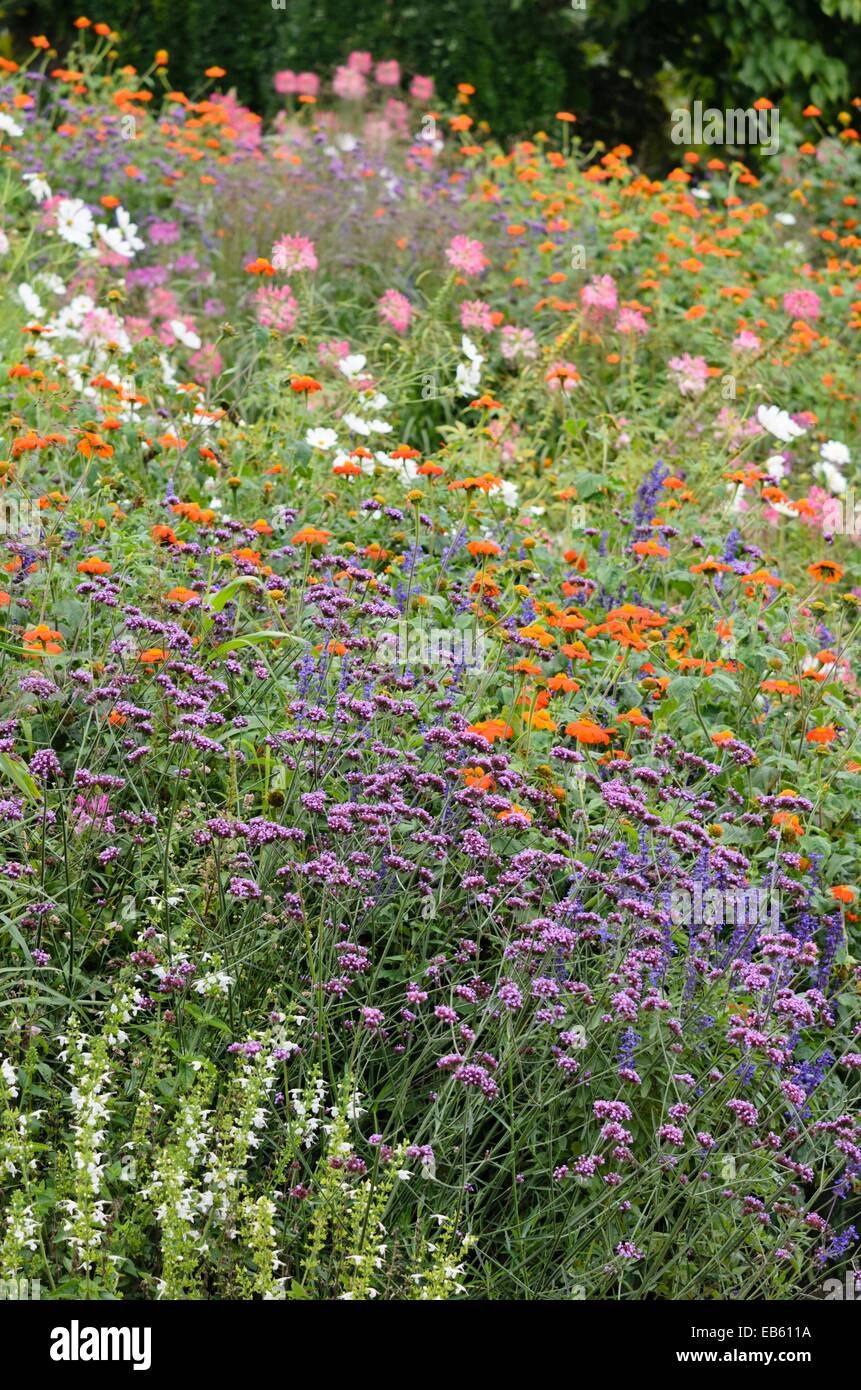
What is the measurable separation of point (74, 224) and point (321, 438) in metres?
1.93

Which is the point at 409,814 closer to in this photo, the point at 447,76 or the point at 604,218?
the point at 604,218

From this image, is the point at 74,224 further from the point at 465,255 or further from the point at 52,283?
the point at 465,255

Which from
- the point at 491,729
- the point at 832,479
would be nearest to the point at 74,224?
the point at 832,479

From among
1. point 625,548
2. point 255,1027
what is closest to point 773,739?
point 625,548

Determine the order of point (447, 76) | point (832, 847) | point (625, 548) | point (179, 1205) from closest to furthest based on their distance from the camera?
point (179, 1205)
point (832, 847)
point (625, 548)
point (447, 76)

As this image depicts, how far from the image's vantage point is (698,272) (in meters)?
7.86

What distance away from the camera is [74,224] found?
624 centimetres

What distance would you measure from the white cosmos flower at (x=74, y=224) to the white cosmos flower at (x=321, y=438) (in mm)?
1708

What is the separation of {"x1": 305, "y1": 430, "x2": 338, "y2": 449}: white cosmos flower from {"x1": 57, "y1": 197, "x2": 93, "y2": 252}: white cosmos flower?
171 centimetres

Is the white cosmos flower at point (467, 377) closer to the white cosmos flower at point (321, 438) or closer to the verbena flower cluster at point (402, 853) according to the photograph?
the verbena flower cluster at point (402, 853)

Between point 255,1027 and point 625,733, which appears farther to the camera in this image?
point 625,733

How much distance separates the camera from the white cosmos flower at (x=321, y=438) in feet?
16.4

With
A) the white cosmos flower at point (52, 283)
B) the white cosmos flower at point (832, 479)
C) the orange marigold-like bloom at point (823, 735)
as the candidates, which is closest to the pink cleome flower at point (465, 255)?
the white cosmos flower at point (52, 283)
